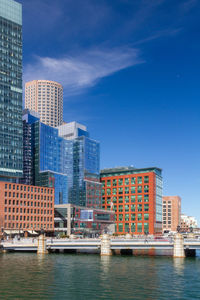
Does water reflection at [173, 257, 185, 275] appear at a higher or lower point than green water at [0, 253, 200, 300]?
Answer: lower

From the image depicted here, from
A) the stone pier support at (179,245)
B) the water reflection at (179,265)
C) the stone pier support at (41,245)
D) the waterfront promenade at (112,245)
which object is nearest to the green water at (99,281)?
the water reflection at (179,265)

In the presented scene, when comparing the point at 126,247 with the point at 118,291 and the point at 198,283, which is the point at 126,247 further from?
the point at 118,291

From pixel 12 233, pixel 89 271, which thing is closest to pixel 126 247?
pixel 89 271

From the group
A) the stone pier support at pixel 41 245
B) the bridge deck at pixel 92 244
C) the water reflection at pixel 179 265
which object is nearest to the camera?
the water reflection at pixel 179 265

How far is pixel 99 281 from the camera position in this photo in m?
70.0

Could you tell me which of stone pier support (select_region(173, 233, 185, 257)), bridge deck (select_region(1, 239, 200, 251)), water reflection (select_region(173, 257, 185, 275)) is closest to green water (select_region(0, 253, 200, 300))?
water reflection (select_region(173, 257, 185, 275))

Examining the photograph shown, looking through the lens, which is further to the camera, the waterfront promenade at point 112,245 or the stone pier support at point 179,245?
the waterfront promenade at point 112,245

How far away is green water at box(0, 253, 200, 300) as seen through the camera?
194 ft

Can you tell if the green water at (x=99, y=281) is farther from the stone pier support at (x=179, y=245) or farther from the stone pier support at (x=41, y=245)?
the stone pier support at (x=41, y=245)

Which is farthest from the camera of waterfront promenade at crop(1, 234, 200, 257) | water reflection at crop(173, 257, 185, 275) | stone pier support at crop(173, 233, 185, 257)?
waterfront promenade at crop(1, 234, 200, 257)

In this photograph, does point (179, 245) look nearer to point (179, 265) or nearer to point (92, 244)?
point (179, 265)

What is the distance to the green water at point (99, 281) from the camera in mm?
59000

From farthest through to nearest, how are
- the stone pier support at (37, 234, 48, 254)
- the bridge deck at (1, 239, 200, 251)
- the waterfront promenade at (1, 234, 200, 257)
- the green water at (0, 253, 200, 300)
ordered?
the stone pier support at (37, 234, 48, 254) < the bridge deck at (1, 239, 200, 251) < the waterfront promenade at (1, 234, 200, 257) < the green water at (0, 253, 200, 300)

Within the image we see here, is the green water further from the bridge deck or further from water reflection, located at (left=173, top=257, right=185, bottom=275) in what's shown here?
the bridge deck
